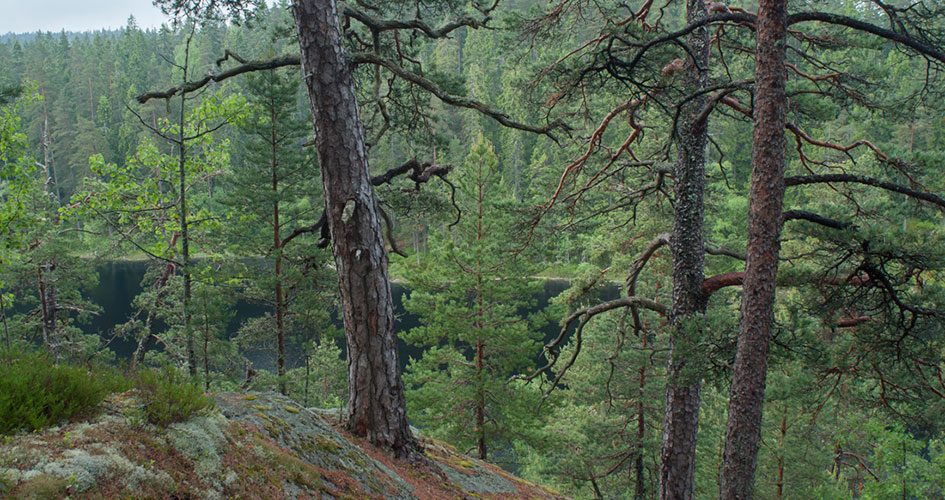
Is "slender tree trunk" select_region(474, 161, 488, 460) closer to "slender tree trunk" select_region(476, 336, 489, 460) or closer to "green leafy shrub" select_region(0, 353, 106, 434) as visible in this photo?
"slender tree trunk" select_region(476, 336, 489, 460)

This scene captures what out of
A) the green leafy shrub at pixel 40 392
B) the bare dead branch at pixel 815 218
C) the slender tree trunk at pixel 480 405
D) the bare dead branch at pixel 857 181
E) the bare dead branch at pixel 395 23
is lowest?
the slender tree trunk at pixel 480 405

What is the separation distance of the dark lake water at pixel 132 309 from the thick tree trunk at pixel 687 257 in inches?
496

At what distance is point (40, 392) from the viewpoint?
8.70 feet

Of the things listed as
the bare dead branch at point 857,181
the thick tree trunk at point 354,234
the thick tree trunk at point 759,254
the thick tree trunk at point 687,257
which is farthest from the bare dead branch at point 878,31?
the thick tree trunk at point 354,234

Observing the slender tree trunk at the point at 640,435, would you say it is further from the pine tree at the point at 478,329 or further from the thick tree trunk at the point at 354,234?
the thick tree trunk at the point at 354,234

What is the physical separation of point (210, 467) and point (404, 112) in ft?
15.1

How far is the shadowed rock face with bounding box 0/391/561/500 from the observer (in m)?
2.34

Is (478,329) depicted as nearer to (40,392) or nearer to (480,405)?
(480,405)

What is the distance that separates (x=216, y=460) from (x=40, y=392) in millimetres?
942

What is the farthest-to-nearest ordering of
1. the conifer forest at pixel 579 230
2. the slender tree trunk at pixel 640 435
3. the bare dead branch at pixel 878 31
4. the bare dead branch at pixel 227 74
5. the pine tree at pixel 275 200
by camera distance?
the slender tree trunk at pixel 640 435
the pine tree at pixel 275 200
the bare dead branch at pixel 227 74
the conifer forest at pixel 579 230
the bare dead branch at pixel 878 31

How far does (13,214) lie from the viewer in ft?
23.7

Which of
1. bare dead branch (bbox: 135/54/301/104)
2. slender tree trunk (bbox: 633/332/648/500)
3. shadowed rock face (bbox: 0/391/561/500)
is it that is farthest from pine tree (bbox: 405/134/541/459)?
bare dead branch (bbox: 135/54/301/104)

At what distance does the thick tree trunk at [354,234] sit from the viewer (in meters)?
4.59

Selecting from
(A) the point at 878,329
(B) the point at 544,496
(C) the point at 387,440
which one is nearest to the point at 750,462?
(A) the point at 878,329
